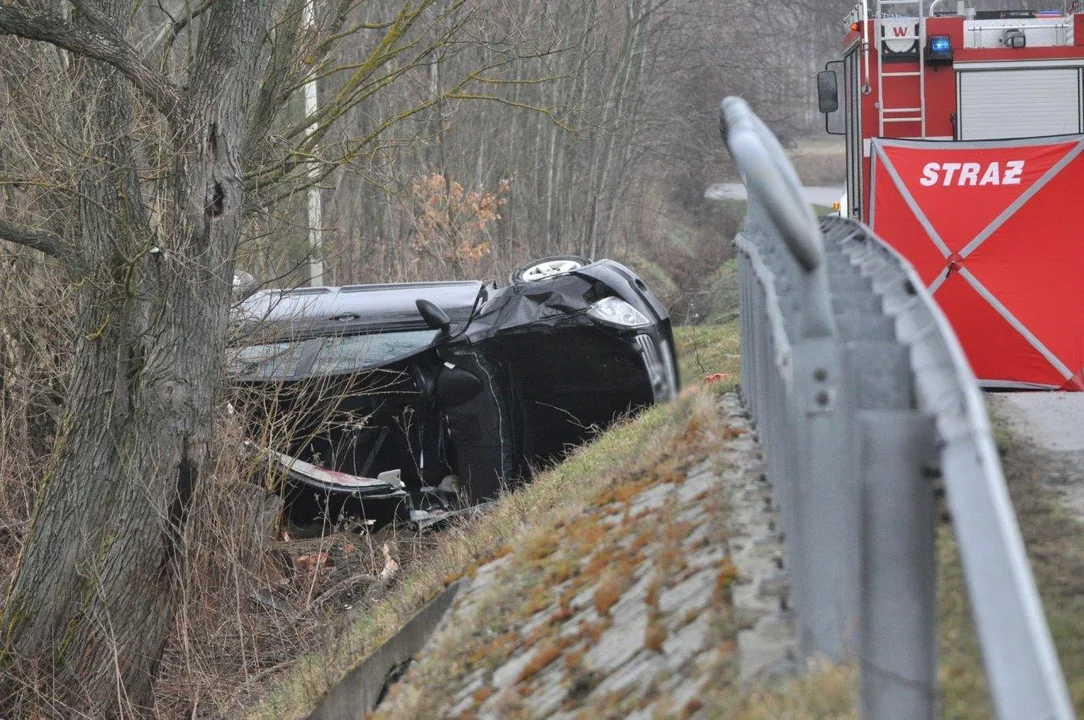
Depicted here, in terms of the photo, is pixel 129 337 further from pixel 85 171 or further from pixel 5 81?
pixel 5 81

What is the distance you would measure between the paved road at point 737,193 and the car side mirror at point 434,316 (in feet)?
92.4

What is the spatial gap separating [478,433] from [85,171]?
329 cm

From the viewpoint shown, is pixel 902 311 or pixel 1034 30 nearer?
pixel 902 311

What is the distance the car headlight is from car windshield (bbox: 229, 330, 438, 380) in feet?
4.26

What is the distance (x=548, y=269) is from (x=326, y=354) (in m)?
1.73

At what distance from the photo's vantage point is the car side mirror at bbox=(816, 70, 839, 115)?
11.4 metres

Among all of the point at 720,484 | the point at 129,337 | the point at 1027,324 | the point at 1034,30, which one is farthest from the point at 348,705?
the point at 1034,30

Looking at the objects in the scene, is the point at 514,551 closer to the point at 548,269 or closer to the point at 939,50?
the point at 548,269

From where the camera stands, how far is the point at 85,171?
7.97 m

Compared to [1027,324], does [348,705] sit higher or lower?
lower

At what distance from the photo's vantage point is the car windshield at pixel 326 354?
32.0ft

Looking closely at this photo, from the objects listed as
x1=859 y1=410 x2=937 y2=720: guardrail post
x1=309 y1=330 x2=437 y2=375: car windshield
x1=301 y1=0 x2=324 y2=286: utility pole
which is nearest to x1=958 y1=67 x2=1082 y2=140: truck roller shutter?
x1=309 y1=330 x2=437 y2=375: car windshield

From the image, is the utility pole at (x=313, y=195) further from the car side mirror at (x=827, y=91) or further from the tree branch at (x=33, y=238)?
the car side mirror at (x=827, y=91)

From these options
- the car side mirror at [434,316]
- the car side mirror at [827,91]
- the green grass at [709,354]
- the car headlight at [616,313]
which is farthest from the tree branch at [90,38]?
the car side mirror at [827,91]
